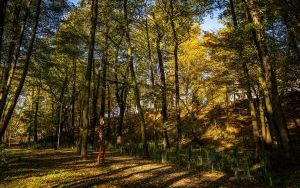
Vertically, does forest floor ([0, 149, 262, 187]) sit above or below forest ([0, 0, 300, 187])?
below

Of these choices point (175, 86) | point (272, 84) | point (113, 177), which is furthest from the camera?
point (175, 86)

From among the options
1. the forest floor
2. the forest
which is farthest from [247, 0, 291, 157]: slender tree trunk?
the forest floor

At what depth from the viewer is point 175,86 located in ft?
79.5

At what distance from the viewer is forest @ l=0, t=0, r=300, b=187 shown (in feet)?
42.7

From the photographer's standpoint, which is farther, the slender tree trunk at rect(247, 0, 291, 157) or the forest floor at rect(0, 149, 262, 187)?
the slender tree trunk at rect(247, 0, 291, 157)

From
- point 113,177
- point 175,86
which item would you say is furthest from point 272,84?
point 175,86

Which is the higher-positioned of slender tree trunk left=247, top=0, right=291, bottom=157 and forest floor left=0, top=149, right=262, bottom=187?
slender tree trunk left=247, top=0, right=291, bottom=157

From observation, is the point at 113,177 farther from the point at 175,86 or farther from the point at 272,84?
the point at 175,86

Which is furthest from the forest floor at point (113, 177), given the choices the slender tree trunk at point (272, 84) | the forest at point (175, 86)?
the slender tree trunk at point (272, 84)

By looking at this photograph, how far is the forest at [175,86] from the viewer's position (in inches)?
512

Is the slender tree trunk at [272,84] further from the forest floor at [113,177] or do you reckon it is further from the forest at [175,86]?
the forest floor at [113,177]

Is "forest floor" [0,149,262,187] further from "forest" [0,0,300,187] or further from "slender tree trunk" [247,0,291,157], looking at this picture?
"slender tree trunk" [247,0,291,157]

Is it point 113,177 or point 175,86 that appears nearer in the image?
point 113,177

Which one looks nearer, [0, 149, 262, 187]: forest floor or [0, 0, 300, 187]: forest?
[0, 149, 262, 187]: forest floor
